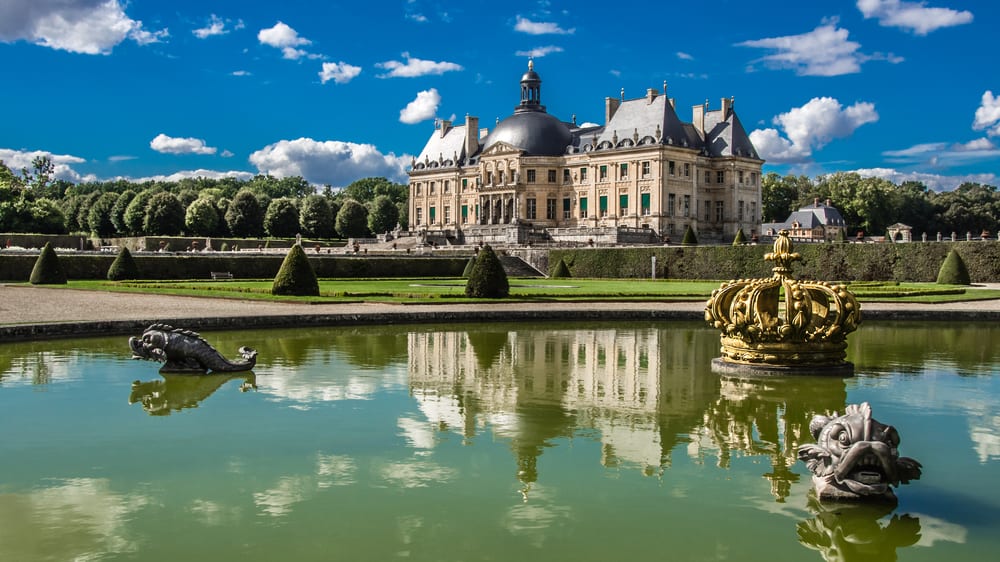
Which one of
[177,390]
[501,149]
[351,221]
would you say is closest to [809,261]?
[177,390]

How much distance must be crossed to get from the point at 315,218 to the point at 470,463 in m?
73.5

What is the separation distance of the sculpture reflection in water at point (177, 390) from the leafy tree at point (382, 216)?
7455 cm

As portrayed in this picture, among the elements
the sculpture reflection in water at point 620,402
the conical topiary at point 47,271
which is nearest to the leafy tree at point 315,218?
the conical topiary at point 47,271

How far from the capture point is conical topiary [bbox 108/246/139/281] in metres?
33.8

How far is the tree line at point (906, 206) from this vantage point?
277 feet

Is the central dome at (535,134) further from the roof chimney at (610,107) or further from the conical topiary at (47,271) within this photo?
the conical topiary at (47,271)

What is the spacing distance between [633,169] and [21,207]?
44530 millimetres

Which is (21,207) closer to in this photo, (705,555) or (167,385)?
(167,385)

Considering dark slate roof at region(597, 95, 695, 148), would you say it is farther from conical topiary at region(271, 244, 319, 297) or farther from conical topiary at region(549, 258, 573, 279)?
conical topiary at region(271, 244, 319, 297)

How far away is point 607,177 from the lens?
67.2m

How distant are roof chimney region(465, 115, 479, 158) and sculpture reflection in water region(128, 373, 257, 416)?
217 feet

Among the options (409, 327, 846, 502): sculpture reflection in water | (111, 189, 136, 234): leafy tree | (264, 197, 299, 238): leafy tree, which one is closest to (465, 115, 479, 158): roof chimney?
(264, 197, 299, 238): leafy tree

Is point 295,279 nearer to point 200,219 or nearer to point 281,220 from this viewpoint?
point 200,219

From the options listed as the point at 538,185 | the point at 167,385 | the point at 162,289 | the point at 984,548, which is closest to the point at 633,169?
the point at 538,185
